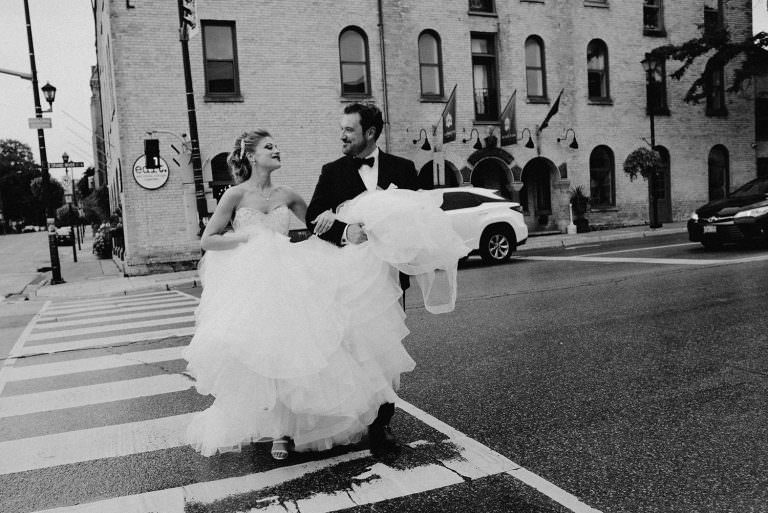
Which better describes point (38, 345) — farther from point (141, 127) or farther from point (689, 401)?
point (141, 127)

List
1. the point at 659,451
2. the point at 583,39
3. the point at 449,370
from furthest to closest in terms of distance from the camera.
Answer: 1. the point at 583,39
2. the point at 449,370
3. the point at 659,451

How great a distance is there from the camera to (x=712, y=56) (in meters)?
24.9

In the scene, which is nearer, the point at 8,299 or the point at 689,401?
the point at 689,401

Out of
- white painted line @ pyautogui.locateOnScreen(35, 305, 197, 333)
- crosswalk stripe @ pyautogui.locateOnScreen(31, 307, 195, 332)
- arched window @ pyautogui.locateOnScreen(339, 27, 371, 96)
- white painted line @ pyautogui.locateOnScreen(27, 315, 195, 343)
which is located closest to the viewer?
white painted line @ pyautogui.locateOnScreen(27, 315, 195, 343)

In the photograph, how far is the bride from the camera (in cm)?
346

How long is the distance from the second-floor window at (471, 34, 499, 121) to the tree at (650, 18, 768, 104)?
21.6 feet

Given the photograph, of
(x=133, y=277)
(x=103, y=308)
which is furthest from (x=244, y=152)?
(x=133, y=277)

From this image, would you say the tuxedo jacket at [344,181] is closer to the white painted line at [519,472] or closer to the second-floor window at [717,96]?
the white painted line at [519,472]

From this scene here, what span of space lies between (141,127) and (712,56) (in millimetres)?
21643

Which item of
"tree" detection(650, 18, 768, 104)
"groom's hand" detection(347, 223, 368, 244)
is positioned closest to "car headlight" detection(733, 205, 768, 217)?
"groom's hand" detection(347, 223, 368, 244)

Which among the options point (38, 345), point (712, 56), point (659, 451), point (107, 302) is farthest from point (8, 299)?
point (712, 56)

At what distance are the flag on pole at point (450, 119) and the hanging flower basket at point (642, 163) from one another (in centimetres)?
648

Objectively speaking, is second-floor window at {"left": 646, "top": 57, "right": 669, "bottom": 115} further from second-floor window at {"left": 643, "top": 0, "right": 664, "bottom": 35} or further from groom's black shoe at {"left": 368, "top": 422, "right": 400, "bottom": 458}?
groom's black shoe at {"left": 368, "top": 422, "right": 400, "bottom": 458}

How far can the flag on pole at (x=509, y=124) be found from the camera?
Answer: 2120 cm
